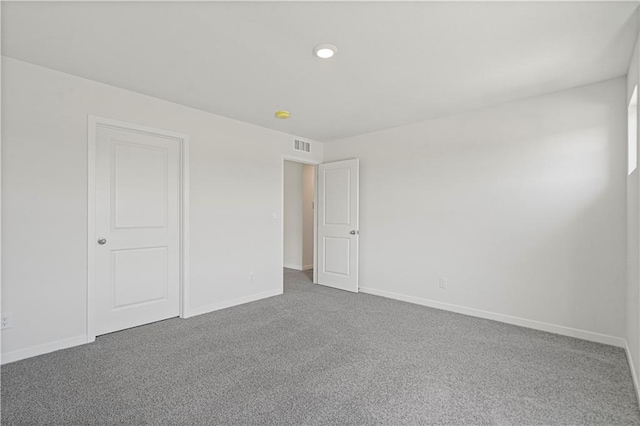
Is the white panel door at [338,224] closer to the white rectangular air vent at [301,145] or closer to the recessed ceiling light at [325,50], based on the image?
the white rectangular air vent at [301,145]

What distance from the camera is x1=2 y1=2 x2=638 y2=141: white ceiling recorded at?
187 centimetres

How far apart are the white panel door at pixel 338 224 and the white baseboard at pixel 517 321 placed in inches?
24.2

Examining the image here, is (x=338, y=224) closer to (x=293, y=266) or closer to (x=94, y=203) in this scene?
(x=293, y=266)

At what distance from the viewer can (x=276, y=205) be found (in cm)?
452

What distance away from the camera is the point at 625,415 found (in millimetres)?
1848

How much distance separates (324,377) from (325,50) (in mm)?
2373

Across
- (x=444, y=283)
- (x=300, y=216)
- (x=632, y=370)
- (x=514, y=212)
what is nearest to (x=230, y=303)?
(x=444, y=283)

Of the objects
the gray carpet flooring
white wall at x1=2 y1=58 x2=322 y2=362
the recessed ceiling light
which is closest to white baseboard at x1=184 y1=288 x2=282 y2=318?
white wall at x1=2 y1=58 x2=322 y2=362

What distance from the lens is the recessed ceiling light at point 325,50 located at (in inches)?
87.5

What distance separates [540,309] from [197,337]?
3.43 m

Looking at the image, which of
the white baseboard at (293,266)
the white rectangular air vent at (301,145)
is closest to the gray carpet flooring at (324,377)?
the white rectangular air vent at (301,145)

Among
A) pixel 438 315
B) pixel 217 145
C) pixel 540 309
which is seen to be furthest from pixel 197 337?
pixel 540 309

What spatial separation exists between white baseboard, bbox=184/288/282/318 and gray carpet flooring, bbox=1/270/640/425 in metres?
0.29

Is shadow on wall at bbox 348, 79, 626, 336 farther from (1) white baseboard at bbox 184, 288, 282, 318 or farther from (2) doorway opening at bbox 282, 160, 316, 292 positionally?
(2) doorway opening at bbox 282, 160, 316, 292
